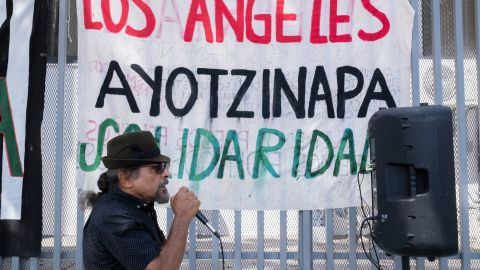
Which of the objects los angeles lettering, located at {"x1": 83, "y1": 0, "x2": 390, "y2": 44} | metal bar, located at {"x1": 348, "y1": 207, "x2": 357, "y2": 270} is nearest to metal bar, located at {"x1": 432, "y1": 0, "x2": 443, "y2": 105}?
los angeles lettering, located at {"x1": 83, "y1": 0, "x2": 390, "y2": 44}

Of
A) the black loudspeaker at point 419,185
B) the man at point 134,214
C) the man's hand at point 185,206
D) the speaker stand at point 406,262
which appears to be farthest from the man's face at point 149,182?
the speaker stand at point 406,262

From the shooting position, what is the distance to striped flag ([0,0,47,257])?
405 cm

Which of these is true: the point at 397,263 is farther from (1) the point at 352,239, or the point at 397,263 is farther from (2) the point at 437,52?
(2) the point at 437,52

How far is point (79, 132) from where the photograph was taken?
13.0 feet

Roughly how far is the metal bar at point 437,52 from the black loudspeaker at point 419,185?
988 millimetres

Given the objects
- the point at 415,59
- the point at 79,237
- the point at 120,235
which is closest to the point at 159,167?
the point at 120,235

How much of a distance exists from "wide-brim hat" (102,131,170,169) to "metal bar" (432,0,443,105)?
7.16 ft

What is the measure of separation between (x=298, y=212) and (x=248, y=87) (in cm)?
89

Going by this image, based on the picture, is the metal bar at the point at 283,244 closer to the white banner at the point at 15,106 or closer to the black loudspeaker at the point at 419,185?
the black loudspeaker at the point at 419,185

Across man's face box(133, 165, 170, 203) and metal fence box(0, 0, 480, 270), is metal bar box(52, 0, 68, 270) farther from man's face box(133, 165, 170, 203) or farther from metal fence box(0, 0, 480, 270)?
man's face box(133, 165, 170, 203)

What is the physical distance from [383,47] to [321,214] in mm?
1181

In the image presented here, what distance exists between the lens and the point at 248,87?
4047 mm

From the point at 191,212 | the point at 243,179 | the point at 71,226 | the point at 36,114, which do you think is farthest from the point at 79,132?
the point at 191,212

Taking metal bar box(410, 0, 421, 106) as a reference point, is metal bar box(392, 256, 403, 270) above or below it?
below
